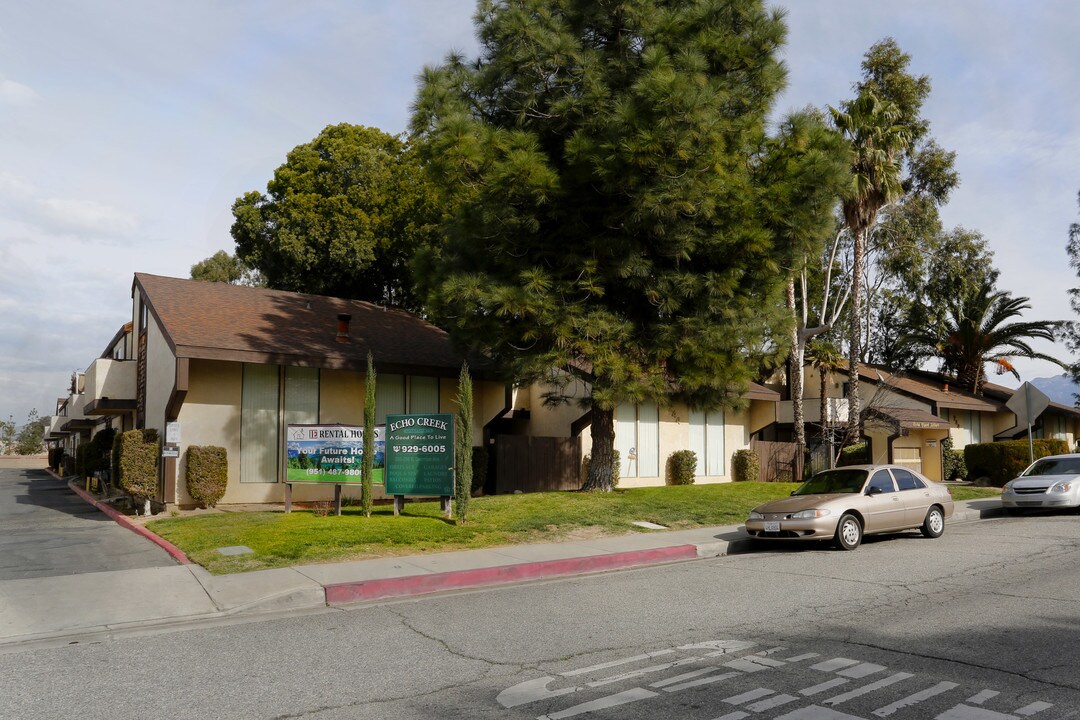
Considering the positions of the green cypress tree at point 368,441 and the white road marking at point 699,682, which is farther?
the green cypress tree at point 368,441

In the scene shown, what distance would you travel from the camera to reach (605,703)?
A: 571 cm

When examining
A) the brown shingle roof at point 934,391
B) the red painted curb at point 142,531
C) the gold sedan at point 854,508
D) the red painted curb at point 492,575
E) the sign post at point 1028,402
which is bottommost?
the red painted curb at point 492,575

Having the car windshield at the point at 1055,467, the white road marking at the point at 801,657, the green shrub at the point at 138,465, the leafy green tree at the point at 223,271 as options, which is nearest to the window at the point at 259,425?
the green shrub at the point at 138,465

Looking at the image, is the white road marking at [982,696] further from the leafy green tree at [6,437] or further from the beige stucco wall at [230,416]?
the leafy green tree at [6,437]

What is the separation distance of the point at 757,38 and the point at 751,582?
12.4 meters

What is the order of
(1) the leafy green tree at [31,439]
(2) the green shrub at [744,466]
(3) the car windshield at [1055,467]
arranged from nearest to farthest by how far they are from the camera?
(3) the car windshield at [1055,467]
(2) the green shrub at [744,466]
(1) the leafy green tree at [31,439]

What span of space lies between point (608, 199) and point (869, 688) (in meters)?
13.1

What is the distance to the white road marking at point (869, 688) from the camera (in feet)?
18.7

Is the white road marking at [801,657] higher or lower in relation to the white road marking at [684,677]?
higher

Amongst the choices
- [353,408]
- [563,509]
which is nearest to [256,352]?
[353,408]

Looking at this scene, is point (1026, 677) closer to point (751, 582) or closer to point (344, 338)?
point (751, 582)

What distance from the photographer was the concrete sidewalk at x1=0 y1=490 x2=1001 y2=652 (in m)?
8.63

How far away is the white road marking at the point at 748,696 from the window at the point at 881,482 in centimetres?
934

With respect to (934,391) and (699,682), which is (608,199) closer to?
(699,682)
